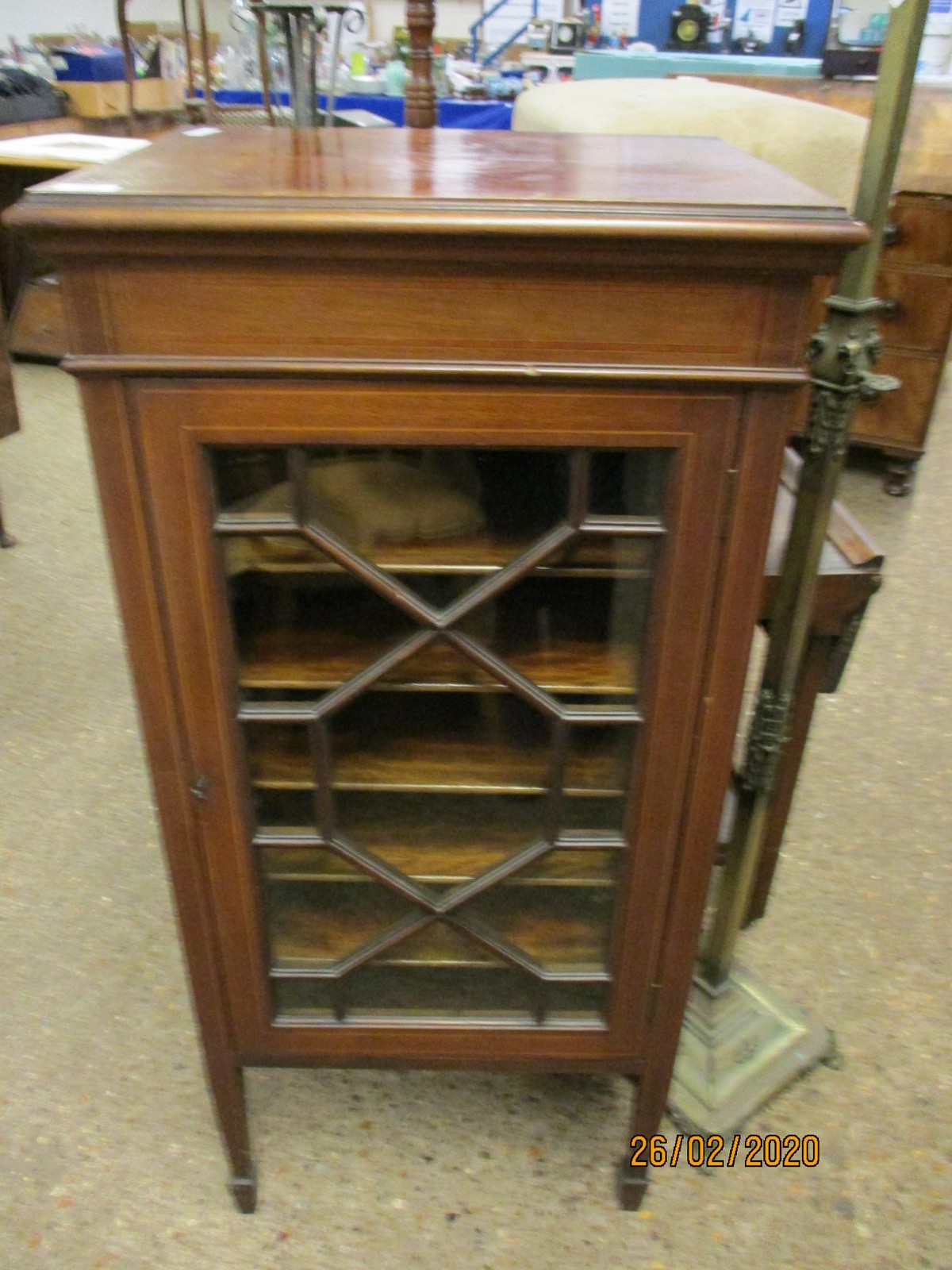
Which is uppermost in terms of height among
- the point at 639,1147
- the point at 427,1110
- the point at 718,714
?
the point at 718,714

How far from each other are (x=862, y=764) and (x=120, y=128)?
3621mm

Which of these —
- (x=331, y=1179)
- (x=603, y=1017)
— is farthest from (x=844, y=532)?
(x=331, y=1179)

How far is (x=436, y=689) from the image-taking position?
32.2 inches

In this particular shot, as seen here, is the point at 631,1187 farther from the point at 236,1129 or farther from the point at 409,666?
the point at 409,666

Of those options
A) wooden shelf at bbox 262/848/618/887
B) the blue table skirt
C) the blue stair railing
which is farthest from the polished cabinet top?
the blue stair railing

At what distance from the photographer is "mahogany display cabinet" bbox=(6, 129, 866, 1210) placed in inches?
24.4

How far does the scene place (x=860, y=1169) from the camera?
1.13 metres

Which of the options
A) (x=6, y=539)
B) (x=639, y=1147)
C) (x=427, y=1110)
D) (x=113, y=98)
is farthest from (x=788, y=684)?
(x=113, y=98)

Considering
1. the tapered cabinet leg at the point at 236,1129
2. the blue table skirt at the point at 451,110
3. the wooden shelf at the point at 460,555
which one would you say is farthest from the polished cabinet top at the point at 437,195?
the blue table skirt at the point at 451,110

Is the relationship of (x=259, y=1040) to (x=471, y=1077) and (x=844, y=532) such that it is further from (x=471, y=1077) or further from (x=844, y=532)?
(x=844, y=532)

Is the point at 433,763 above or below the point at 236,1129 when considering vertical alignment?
above

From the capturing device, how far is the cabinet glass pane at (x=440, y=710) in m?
0.72

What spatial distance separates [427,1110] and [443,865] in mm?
449
